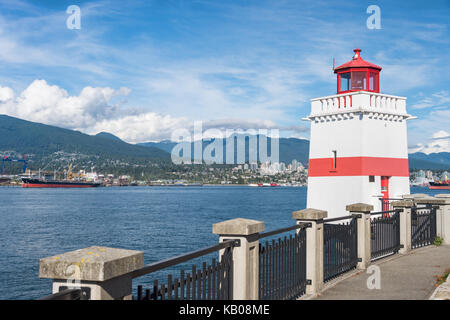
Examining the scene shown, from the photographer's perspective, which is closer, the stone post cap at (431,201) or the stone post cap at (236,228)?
the stone post cap at (236,228)

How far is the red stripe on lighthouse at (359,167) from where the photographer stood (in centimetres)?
2144

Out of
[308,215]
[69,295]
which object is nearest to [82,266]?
[69,295]

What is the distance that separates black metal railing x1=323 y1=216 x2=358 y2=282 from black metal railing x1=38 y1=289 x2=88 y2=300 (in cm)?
682

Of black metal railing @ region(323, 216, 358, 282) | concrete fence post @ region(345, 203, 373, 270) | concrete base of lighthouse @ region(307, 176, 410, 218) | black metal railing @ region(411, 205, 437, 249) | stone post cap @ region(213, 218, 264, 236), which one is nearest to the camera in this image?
stone post cap @ region(213, 218, 264, 236)

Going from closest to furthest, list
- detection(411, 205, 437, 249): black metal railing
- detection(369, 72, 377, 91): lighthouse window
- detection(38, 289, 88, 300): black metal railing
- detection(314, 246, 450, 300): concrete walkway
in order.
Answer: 1. detection(38, 289, 88, 300): black metal railing
2. detection(314, 246, 450, 300): concrete walkway
3. detection(411, 205, 437, 249): black metal railing
4. detection(369, 72, 377, 91): lighthouse window

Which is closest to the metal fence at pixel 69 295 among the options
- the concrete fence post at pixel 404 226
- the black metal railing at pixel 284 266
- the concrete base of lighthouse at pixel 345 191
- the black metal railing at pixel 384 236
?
the black metal railing at pixel 284 266

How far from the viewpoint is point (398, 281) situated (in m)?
10.0

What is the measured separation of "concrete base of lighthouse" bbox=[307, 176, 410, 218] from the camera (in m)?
21.4

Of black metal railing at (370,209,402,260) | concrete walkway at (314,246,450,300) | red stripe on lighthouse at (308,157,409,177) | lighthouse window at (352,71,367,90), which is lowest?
concrete walkway at (314,246,450,300)

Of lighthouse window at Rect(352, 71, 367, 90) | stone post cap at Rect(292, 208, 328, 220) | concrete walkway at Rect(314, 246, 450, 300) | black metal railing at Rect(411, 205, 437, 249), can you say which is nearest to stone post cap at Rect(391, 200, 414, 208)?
concrete walkway at Rect(314, 246, 450, 300)

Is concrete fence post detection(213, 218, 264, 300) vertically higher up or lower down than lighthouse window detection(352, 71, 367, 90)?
lower down

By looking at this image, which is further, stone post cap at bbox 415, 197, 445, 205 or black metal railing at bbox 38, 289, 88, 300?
stone post cap at bbox 415, 197, 445, 205

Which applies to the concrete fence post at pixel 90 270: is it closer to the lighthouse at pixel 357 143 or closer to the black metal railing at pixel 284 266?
the black metal railing at pixel 284 266

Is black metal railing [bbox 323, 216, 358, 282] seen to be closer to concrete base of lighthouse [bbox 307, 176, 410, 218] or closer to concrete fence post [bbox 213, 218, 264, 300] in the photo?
concrete fence post [bbox 213, 218, 264, 300]
